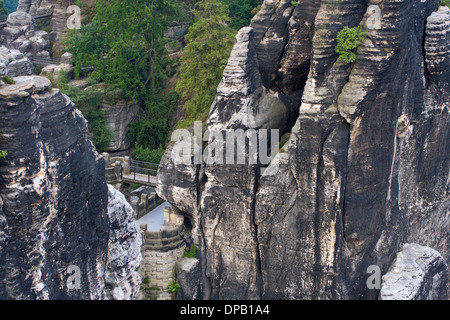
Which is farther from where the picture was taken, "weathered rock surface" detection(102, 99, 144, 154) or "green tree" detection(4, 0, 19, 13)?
"green tree" detection(4, 0, 19, 13)

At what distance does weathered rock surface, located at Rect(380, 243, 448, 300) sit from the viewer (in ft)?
83.1

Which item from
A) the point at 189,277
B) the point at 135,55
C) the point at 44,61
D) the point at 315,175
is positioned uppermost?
the point at 135,55

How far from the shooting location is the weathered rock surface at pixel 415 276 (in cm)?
2533

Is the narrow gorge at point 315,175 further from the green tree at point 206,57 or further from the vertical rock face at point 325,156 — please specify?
the green tree at point 206,57

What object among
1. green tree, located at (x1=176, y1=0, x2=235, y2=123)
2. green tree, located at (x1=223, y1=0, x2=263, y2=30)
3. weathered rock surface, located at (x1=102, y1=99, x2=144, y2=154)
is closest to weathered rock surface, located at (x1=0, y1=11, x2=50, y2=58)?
weathered rock surface, located at (x1=102, y1=99, x2=144, y2=154)

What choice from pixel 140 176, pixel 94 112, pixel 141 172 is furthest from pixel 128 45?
pixel 140 176

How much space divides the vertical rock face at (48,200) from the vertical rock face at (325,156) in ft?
25.6

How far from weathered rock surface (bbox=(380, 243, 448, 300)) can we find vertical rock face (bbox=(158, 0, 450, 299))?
0.51 m

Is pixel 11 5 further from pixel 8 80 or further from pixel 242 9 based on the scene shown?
pixel 8 80

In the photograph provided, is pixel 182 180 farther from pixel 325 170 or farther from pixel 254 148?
pixel 325 170

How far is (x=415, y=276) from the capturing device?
84.3 feet

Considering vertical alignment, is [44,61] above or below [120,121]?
above

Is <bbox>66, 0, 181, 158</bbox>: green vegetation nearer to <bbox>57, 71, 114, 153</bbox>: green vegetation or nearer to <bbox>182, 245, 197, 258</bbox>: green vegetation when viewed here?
<bbox>57, 71, 114, 153</bbox>: green vegetation

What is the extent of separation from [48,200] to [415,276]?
47.8ft
